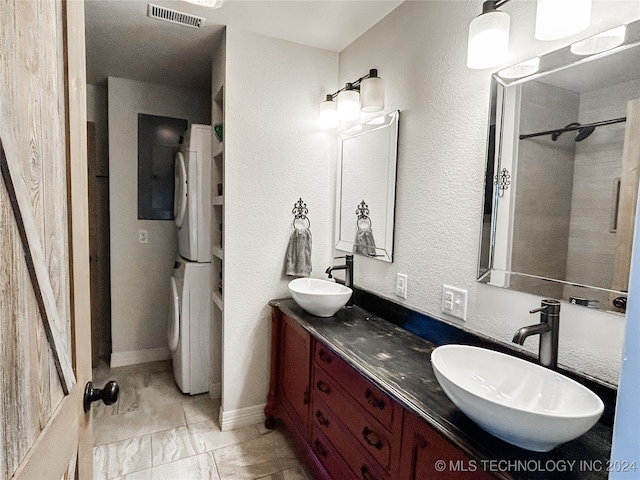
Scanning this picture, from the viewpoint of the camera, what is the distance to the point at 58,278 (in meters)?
0.71

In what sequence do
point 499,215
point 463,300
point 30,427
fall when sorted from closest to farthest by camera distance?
point 30,427 → point 499,215 → point 463,300

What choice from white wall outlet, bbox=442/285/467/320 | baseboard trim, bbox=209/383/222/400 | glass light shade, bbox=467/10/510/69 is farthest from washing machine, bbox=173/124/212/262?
glass light shade, bbox=467/10/510/69

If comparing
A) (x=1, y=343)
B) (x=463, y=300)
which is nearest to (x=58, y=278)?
(x=1, y=343)

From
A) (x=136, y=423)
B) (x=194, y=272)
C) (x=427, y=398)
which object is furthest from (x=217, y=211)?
(x=427, y=398)

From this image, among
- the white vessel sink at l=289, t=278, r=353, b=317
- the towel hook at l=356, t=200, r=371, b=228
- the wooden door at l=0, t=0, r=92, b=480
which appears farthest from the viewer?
the towel hook at l=356, t=200, r=371, b=228

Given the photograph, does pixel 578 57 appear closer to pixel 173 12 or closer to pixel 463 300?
pixel 463 300

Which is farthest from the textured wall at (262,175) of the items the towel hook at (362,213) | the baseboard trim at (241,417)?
the towel hook at (362,213)

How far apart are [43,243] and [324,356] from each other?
1.25m

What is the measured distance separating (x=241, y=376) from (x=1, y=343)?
6.24 ft

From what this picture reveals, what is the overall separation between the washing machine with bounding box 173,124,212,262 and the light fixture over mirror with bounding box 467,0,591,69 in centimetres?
188

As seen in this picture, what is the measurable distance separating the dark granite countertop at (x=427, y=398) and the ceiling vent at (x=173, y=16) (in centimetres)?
178

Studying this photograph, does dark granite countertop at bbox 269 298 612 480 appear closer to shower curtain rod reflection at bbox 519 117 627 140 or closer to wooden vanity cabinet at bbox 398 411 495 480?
wooden vanity cabinet at bbox 398 411 495 480

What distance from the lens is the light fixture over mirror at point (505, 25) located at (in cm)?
96

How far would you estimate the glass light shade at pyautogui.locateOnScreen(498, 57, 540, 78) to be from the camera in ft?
3.88
